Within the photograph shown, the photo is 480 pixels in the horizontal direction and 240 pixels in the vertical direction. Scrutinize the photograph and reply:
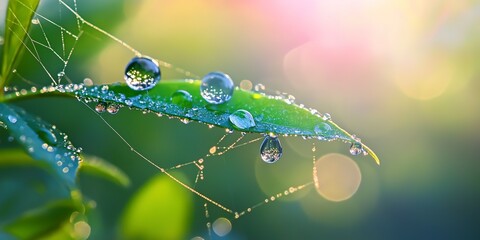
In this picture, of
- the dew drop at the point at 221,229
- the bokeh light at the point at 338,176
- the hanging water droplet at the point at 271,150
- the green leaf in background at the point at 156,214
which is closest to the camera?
the hanging water droplet at the point at 271,150

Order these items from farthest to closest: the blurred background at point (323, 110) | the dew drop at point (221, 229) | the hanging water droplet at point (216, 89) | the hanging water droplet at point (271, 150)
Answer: the blurred background at point (323, 110) < the dew drop at point (221, 229) < the hanging water droplet at point (271, 150) < the hanging water droplet at point (216, 89)

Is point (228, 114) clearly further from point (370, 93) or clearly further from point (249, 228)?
point (370, 93)

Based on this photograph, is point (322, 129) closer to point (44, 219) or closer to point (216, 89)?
point (216, 89)

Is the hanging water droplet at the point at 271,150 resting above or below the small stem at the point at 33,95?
above

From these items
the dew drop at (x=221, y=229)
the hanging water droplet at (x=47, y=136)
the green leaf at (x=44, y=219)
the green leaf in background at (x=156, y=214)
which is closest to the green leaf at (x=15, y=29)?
the hanging water droplet at (x=47, y=136)

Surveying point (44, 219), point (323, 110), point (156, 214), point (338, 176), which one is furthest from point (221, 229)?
point (338, 176)

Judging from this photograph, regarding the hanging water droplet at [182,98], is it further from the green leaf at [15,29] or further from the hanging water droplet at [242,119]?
the green leaf at [15,29]

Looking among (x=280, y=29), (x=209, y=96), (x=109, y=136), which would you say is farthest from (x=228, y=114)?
(x=280, y=29)
